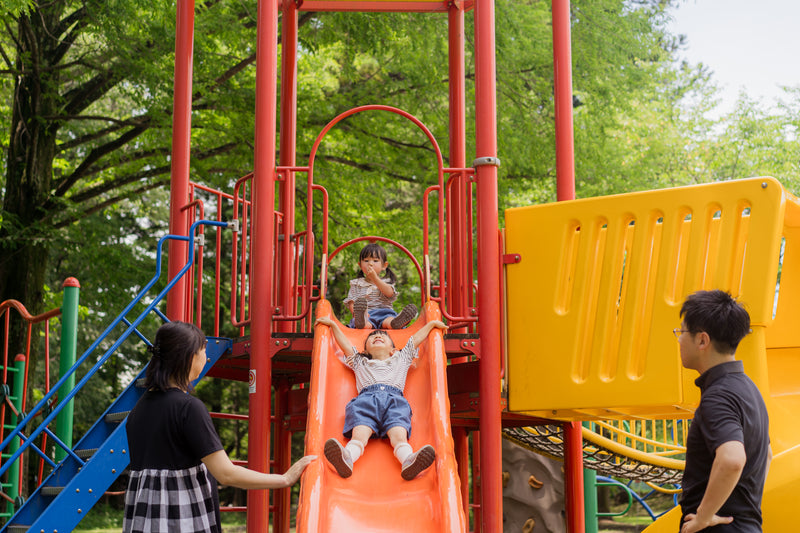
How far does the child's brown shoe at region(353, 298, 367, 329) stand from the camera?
661 centimetres

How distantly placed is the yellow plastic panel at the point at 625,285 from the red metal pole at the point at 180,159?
9.36 ft

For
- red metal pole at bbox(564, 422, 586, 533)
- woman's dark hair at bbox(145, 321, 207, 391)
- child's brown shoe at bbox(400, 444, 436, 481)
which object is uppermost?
woman's dark hair at bbox(145, 321, 207, 391)

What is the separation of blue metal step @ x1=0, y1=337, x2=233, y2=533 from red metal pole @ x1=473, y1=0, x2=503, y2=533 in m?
2.20

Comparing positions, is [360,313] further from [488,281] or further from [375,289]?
[488,281]

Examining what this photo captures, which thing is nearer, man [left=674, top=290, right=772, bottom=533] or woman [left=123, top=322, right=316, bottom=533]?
man [left=674, top=290, right=772, bottom=533]

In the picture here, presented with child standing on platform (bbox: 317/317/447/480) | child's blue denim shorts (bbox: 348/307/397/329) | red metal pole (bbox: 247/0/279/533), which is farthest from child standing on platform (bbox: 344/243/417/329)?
red metal pole (bbox: 247/0/279/533)

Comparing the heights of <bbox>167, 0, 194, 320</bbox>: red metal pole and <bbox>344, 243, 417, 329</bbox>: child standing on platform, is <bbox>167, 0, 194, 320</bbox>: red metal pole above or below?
above

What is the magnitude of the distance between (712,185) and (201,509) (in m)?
3.34

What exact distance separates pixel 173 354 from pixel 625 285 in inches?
115

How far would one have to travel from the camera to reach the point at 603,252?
5.41m

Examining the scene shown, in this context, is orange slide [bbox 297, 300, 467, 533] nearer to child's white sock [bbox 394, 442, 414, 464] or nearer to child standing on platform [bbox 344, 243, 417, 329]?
child's white sock [bbox 394, 442, 414, 464]

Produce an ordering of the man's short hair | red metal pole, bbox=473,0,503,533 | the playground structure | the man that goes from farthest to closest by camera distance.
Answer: red metal pole, bbox=473,0,503,533 < the playground structure < the man's short hair < the man

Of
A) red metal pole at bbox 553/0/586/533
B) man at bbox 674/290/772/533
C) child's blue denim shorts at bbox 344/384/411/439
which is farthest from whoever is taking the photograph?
red metal pole at bbox 553/0/586/533

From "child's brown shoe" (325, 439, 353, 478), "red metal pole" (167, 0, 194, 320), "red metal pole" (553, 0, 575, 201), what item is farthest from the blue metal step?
"red metal pole" (553, 0, 575, 201)
